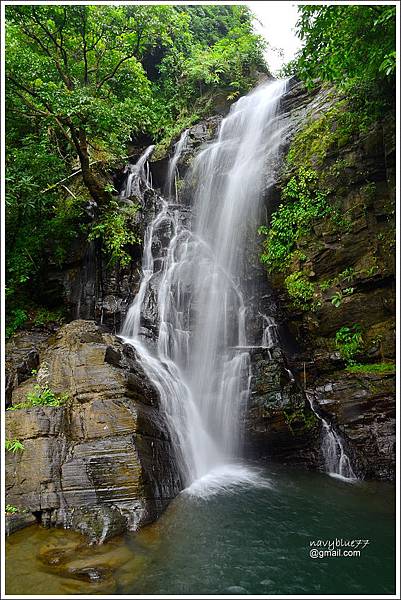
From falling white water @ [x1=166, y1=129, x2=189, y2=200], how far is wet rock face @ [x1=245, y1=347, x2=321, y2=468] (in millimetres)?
7955

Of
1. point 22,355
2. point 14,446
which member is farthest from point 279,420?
point 22,355

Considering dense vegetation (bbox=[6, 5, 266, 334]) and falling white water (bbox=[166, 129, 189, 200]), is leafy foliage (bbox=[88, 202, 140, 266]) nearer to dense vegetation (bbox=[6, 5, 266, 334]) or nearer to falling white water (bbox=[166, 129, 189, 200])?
dense vegetation (bbox=[6, 5, 266, 334])

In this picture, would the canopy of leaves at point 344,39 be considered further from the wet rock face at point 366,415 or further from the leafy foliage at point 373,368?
the wet rock face at point 366,415

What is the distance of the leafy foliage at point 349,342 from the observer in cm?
831

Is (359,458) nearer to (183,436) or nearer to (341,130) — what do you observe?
(183,436)

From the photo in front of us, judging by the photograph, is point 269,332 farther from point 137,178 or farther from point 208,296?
point 137,178

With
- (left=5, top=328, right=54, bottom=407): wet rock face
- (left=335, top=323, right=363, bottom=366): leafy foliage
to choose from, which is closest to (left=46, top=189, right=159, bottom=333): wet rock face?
(left=5, top=328, right=54, bottom=407): wet rock face

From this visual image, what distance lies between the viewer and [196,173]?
13.6 m

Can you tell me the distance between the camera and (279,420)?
310 inches

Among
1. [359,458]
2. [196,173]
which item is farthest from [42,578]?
[196,173]

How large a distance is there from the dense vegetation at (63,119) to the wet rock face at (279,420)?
5.21m

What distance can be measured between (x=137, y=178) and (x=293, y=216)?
660 centimetres

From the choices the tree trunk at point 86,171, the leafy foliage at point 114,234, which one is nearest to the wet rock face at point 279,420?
the leafy foliage at point 114,234

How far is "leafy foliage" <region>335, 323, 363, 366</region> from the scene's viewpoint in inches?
327
